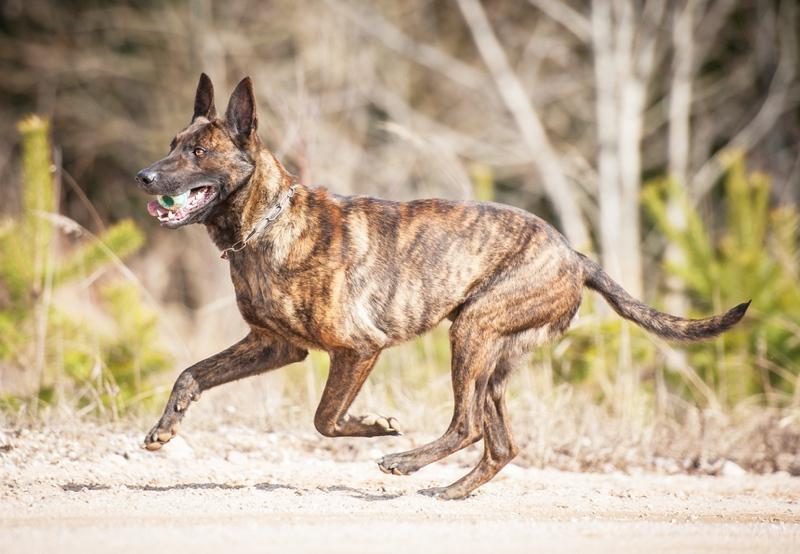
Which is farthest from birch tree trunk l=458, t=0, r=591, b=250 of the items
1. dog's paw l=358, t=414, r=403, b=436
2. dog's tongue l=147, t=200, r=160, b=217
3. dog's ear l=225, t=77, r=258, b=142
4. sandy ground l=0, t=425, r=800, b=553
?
dog's tongue l=147, t=200, r=160, b=217

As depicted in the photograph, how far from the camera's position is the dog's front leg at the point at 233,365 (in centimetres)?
499

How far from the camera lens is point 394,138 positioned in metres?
16.3

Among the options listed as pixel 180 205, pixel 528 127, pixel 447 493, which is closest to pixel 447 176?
pixel 180 205

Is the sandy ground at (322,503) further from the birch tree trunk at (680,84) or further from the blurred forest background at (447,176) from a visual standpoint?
Result: the birch tree trunk at (680,84)

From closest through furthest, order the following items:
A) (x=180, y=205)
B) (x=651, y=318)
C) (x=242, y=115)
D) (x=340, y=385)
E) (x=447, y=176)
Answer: (x=180, y=205) < (x=340, y=385) < (x=242, y=115) < (x=651, y=318) < (x=447, y=176)

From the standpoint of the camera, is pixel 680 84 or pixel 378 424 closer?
pixel 378 424

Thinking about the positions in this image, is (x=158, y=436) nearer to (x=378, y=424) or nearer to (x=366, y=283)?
(x=378, y=424)

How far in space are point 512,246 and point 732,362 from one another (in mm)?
3328

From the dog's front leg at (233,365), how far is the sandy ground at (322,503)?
444 mm

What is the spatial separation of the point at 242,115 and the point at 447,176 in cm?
280

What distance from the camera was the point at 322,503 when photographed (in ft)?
15.0

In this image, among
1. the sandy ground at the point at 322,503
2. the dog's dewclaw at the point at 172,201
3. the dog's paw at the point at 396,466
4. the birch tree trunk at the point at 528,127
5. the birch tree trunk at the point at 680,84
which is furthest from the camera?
the birch tree trunk at the point at 680,84

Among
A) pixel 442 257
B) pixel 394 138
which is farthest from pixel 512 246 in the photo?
pixel 394 138

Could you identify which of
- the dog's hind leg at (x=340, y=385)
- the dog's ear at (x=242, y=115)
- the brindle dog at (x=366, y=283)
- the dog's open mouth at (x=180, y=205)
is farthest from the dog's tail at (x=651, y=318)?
the dog's open mouth at (x=180, y=205)
